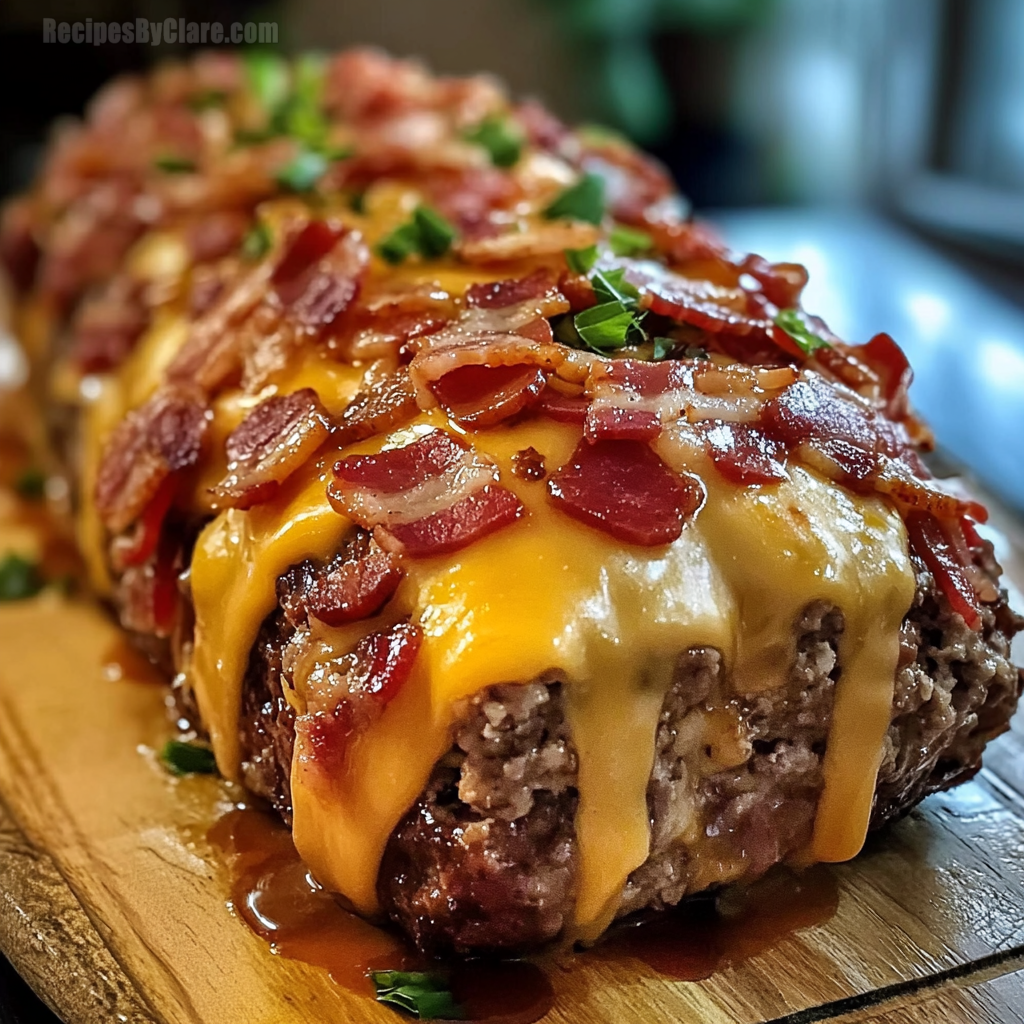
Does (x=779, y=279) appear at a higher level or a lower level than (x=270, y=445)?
higher

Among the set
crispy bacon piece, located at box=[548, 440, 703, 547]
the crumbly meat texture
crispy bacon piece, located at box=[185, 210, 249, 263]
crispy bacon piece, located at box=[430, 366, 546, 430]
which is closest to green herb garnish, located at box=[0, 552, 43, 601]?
crispy bacon piece, located at box=[185, 210, 249, 263]

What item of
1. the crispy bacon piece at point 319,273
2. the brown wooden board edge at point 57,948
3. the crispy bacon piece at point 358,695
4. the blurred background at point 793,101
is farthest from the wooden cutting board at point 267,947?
the blurred background at point 793,101

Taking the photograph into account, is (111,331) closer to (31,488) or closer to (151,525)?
(31,488)

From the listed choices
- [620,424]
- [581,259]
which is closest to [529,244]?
[581,259]

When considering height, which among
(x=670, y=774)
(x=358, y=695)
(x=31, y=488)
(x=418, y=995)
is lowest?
(x=31, y=488)

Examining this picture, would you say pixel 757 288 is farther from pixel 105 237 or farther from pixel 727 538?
pixel 105 237

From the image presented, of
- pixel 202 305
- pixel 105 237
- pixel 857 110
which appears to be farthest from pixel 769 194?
pixel 202 305

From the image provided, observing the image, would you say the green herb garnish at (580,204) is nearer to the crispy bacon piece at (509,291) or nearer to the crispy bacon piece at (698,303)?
the crispy bacon piece at (698,303)
